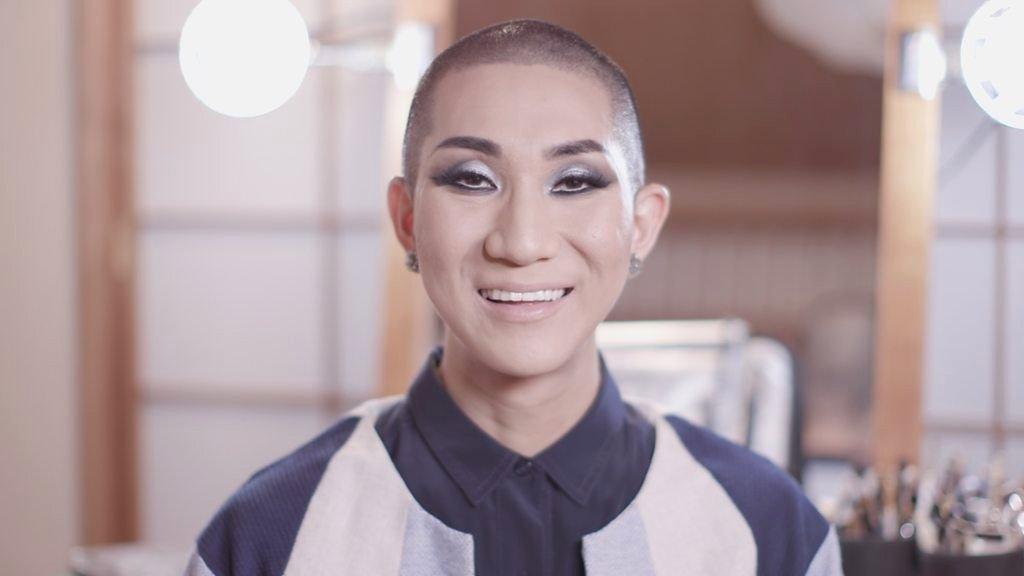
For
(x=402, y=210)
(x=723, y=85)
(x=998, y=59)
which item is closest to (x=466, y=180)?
(x=402, y=210)

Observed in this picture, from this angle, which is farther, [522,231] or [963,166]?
[963,166]

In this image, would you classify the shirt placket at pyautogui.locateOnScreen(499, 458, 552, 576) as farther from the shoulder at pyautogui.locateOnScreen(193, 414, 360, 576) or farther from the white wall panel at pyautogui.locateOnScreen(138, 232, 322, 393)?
the white wall panel at pyautogui.locateOnScreen(138, 232, 322, 393)

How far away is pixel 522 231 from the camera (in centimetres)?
86

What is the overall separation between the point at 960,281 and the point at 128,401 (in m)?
1.48

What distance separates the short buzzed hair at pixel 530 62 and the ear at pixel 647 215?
30 millimetres

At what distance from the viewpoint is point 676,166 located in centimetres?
333

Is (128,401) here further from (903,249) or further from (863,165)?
(863,165)

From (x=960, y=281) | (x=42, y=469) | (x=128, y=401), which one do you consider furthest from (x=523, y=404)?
(x=42, y=469)

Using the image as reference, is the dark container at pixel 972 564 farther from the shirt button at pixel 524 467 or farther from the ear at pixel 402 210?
the ear at pixel 402 210

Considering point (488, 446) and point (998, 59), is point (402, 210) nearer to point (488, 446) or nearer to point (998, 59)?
point (488, 446)

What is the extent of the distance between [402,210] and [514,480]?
0.80ft

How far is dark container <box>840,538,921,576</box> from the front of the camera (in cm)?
Result: 115

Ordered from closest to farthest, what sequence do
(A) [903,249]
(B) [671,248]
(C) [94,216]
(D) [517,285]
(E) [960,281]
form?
(D) [517,285], (A) [903,249], (E) [960,281], (C) [94,216], (B) [671,248]

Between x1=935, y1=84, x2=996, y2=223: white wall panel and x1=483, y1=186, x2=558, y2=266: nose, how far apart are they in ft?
3.52
